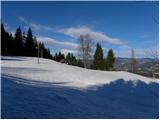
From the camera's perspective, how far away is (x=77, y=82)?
26.1m

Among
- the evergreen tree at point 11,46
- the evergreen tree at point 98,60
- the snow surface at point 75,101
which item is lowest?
the snow surface at point 75,101

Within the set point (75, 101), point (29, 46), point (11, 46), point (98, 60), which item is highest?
point (29, 46)

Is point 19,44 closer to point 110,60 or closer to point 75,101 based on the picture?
point 110,60

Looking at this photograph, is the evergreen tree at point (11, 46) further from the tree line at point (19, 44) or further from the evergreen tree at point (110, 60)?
the evergreen tree at point (110, 60)

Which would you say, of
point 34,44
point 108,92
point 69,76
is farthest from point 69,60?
point 108,92

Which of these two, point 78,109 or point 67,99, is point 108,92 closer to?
point 67,99

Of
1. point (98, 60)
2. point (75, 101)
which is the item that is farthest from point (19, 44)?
point (75, 101)

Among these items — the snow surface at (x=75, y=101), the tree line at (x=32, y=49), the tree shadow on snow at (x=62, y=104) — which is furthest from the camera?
the tree line at (x=32, y=49)

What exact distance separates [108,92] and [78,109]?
8.78 meters

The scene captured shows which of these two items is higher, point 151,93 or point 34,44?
point 34,44

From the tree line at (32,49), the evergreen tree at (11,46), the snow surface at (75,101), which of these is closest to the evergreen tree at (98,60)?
the tree line at (32,49)

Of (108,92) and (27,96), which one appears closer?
(27,96)

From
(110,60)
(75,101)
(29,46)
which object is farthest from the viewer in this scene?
(110,60)

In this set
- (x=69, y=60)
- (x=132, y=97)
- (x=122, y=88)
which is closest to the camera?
(x=132, y=97)
